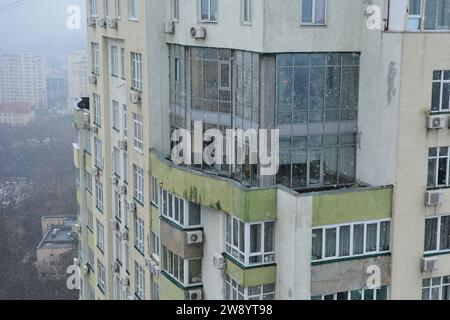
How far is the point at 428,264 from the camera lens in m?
13.0

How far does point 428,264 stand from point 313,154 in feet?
10.3

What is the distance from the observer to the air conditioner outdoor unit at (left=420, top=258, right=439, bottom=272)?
1298cm

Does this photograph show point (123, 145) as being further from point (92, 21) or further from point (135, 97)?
point (92, 21)

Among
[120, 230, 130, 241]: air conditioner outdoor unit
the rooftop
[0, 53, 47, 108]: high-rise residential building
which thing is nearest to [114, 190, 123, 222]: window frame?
[120, 230, 130, 241]: air conditioner outdoor unit

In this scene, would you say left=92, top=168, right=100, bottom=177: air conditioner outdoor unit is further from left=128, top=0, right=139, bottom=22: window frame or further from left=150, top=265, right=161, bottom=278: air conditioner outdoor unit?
left=128, top=0, right=139, bottom=22: window frame

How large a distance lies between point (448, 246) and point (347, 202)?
2.85 m

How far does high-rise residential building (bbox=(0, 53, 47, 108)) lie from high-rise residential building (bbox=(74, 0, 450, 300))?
57.6 metres

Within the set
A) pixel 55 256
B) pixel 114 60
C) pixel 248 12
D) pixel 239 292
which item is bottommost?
pixel 55 256

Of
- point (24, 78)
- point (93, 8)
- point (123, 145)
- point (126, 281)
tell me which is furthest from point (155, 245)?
point (24, 78)

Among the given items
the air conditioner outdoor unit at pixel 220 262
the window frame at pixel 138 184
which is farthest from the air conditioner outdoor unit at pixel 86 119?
the air conditioner outdoor unit at pixel 220 262

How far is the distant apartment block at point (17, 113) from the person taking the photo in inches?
2781

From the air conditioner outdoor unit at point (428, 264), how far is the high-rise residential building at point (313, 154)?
0.10 feet

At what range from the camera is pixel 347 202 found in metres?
12.2
